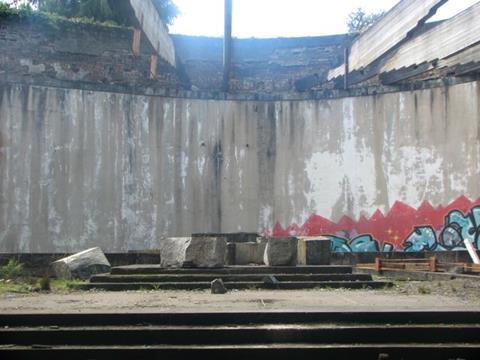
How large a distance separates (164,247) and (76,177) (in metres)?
7.25

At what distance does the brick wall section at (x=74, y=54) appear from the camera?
18453mm

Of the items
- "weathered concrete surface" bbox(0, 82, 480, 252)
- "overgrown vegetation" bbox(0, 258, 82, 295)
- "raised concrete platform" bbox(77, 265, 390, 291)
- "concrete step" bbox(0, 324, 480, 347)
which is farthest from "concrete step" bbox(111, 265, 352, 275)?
"weathered concrete surface" bbox(0, 82, 480, 252)

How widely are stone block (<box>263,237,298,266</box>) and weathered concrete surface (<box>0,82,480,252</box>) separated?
→ 7483mm

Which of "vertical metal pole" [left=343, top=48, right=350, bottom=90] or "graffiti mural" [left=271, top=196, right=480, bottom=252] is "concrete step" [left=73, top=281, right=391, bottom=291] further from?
"vertical metal pole" [left=343, top=48, right=350, bottom=90]

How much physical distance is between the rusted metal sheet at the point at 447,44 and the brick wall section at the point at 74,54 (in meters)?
7.62

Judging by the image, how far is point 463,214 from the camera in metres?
15.8

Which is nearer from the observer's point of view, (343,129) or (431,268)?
(431,268)

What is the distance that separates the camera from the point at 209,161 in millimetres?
17906

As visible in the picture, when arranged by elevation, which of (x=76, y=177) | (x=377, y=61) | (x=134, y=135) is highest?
(x=377, y=61)

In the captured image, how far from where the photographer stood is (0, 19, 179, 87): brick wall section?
60.5 ft

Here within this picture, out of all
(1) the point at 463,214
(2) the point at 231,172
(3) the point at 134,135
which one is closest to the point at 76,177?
(3) the point at 134,135

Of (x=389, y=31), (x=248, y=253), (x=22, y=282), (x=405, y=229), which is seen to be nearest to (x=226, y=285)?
(x=248, y=253)

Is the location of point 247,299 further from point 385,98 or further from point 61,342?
point 385,98

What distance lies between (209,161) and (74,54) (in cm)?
569
